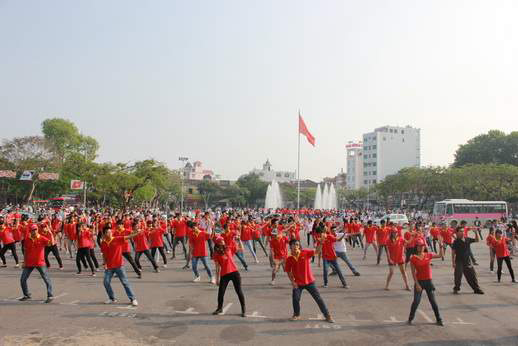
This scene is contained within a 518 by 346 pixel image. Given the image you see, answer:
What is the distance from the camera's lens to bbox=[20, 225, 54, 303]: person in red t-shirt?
9.75m

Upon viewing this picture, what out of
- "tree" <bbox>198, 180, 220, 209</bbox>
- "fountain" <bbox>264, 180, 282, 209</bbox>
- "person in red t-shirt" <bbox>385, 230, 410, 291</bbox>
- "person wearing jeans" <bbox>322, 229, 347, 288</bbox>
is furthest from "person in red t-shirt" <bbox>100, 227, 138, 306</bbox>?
"tree" <bbox>198, 180, 220, 209</bbox>

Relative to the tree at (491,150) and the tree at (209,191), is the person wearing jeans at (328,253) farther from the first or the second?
the tree at (209,191)

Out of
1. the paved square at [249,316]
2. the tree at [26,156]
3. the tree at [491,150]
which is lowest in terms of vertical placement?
the paved square at [249,316]

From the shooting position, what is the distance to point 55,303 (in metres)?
9.72

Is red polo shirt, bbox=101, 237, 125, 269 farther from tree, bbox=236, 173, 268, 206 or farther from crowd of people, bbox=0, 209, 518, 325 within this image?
tree, bbox=236, 173, 268, 206

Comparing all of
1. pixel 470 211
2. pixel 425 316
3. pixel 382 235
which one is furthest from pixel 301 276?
pixel 470 211

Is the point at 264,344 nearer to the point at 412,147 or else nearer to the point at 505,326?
the point at 505,326

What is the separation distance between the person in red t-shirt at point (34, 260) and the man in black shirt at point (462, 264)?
9.52 metres

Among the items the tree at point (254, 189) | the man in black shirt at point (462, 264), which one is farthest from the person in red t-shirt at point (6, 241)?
the tree at point (254, 189)

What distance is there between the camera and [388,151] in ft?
416

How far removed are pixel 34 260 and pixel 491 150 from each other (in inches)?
→ 3234

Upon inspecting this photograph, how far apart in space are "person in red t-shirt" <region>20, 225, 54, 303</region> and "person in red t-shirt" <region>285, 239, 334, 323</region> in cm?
523

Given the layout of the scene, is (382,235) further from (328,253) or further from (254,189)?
(254,189)

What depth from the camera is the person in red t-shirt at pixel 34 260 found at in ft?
32.0
